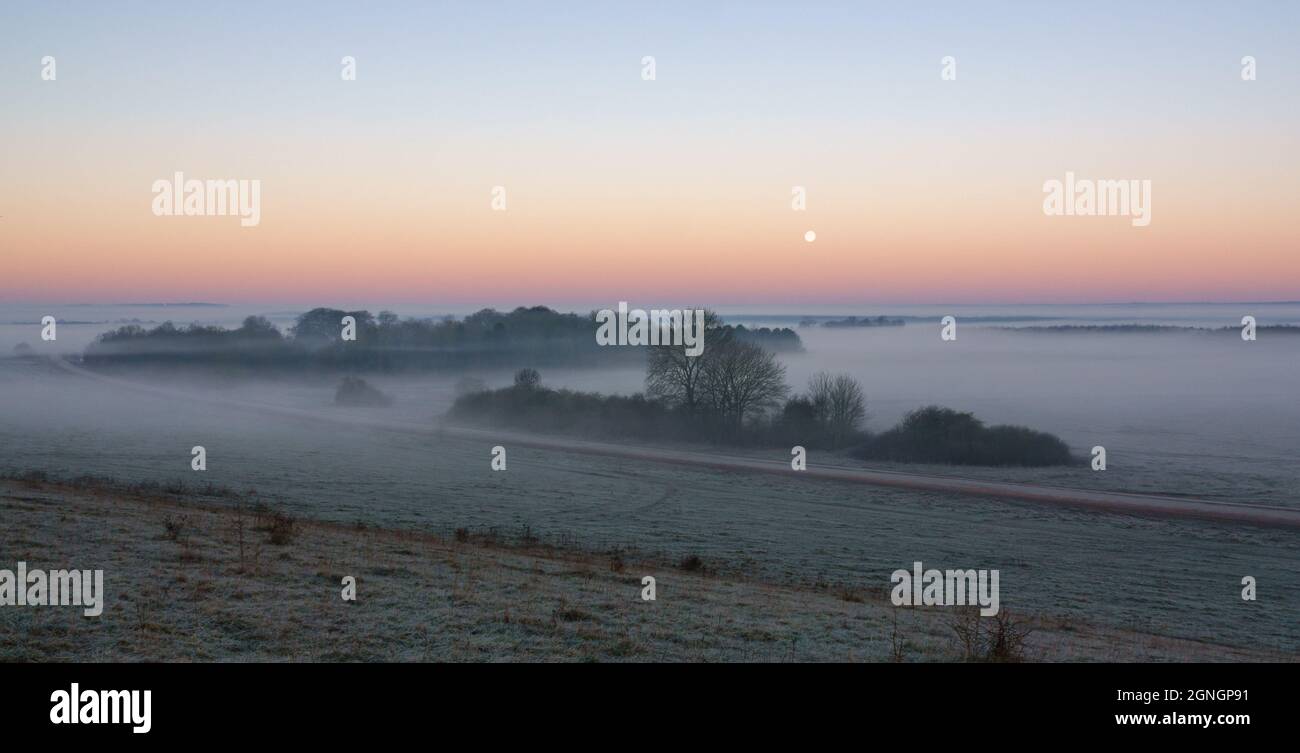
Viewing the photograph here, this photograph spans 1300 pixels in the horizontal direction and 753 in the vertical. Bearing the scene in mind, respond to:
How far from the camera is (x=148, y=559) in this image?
50.6 feet

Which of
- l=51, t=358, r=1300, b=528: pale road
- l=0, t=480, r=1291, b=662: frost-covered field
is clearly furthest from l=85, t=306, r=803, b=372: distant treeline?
l=0, t=480, r=1291, b=662: frost-covered field

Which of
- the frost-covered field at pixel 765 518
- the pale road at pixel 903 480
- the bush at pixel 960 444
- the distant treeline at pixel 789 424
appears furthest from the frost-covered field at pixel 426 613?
the distant treeline at pixel 789 424

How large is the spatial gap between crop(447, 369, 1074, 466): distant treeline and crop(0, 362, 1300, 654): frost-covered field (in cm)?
612

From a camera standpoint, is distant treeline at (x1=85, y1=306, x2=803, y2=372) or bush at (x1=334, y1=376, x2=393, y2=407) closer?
bush at (x1=334, y1=376, x2=393, y2=407)

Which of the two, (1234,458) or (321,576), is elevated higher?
(321,576)

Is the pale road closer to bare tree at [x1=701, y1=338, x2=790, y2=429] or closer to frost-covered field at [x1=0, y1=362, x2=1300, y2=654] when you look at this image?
frost-covered field at [x1=0, y1=362, x2=1300, y2=654]

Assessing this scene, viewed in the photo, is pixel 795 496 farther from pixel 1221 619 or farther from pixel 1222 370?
pixel 1222 370

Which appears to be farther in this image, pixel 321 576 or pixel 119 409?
pixel 119 409

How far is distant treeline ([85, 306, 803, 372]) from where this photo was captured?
12738 cm

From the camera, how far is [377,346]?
135 m

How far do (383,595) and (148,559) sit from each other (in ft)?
16.2

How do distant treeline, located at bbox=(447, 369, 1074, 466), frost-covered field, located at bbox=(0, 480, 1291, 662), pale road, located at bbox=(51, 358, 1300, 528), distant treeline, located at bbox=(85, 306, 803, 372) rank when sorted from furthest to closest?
distant treeline, located at bbox=(85, 306, 803, 372)
distant treeline, located at bbox=(447, 369, 1074, 466)
pale road, located at bbox=(51, 358, 1300, 528)
frost-covered field, located at bbox=(0, 480, 1291, 662)

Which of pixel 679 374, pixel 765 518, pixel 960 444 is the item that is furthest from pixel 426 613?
pixel 679 374
